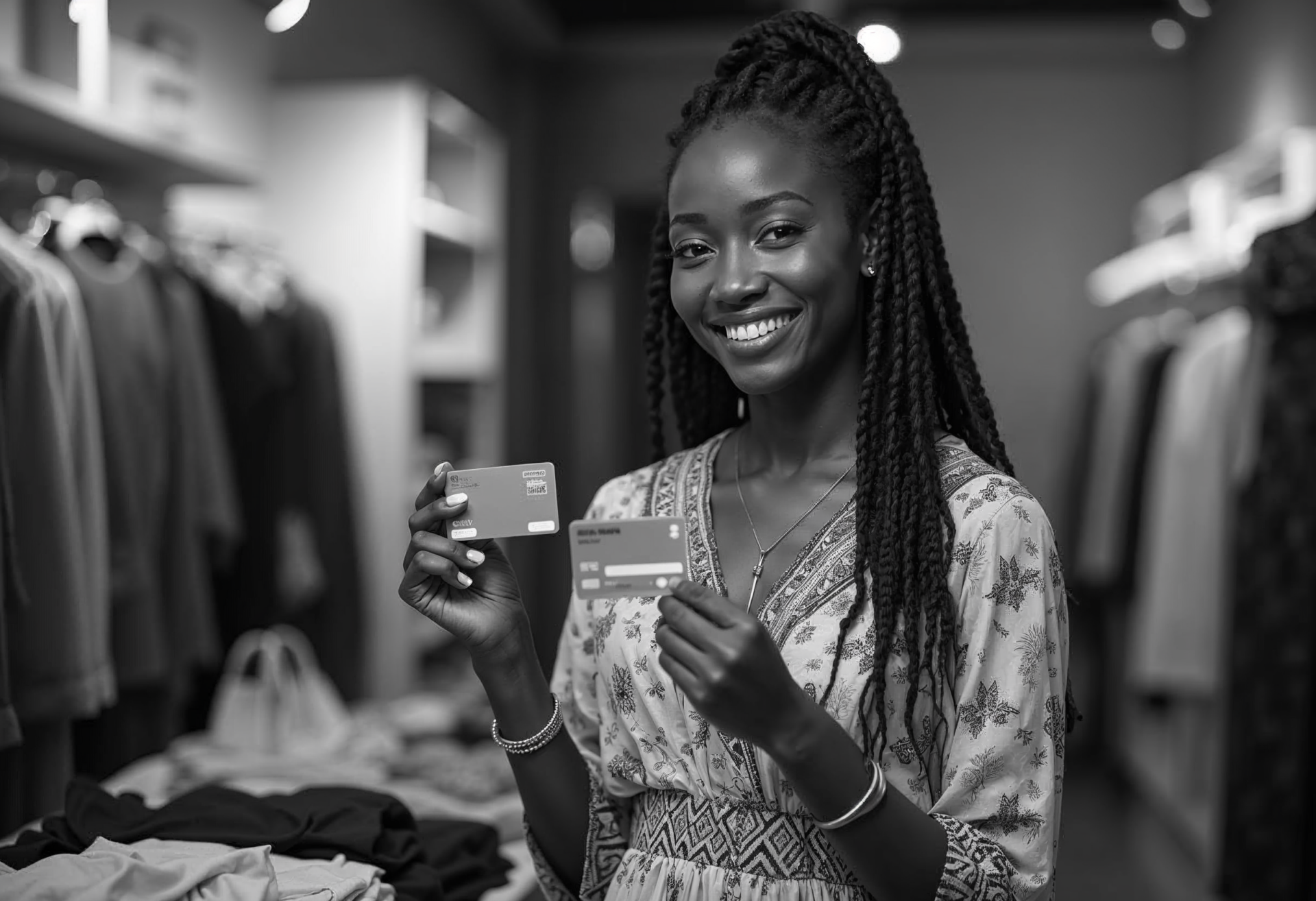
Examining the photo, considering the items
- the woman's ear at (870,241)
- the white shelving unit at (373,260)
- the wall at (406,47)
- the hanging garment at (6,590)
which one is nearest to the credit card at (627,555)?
the woman's ear at (870,241)

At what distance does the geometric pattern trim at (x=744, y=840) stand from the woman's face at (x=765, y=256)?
0.41m

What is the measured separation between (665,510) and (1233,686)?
7.01 feet

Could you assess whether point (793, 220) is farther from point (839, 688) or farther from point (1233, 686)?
point (1233, 686)

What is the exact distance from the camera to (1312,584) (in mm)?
2836

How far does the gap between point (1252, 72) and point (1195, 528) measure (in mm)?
1801

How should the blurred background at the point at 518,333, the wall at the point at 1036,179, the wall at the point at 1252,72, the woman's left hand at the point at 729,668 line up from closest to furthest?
the woman's left hand at the point at 729,668 < the blurred background at the point at 518,333 < the wall at the point at 1252,72 < the wall at the point at 1036,179

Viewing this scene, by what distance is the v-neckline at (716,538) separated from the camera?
1293mm

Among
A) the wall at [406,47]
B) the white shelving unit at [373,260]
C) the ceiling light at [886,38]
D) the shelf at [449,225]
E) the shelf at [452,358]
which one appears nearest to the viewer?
the white shelving unit at [373,260]

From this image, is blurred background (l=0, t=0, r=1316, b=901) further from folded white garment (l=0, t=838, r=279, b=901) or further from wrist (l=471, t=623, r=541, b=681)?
folded white garment (l=0, t=838, r=279, b=901)

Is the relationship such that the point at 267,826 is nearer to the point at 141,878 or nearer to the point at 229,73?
the point at 141,878

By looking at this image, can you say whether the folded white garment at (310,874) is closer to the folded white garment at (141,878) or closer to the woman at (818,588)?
the folded white garment at (141,878)

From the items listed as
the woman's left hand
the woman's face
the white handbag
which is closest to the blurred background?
the white handbag

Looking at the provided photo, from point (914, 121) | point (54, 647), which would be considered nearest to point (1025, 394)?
point (914, 121)

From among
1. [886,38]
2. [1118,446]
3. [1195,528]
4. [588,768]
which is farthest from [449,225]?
[588,768]
